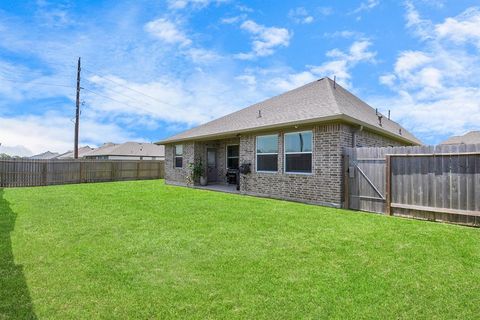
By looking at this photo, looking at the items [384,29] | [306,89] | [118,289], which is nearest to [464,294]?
[118,289]

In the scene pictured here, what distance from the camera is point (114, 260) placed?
3801 millimetres

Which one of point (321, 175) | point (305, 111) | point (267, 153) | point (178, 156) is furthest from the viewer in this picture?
point (178, 156)

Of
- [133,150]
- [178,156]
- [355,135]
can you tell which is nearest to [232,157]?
[178,156]

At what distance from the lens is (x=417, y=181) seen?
23.0 ft

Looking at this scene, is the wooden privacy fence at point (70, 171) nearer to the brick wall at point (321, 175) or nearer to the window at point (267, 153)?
the window at point (267, 153)

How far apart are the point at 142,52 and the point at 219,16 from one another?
601 cm

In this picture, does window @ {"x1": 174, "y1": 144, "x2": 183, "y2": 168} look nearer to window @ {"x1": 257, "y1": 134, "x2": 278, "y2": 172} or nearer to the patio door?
the patio door

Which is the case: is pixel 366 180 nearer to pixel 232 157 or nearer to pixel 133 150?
pixel 232 157

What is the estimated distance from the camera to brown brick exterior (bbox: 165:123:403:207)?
8.43m

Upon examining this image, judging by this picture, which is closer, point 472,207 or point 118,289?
point 118,289

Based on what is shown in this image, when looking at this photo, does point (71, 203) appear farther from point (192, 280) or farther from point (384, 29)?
point (384, 29)

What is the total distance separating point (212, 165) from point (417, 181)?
10930mm

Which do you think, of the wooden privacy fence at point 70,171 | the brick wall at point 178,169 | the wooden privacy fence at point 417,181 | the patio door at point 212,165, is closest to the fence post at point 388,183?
the wooden privacy fence at point 417,181

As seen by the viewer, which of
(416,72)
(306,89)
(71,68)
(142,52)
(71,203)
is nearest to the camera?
(71,203)
